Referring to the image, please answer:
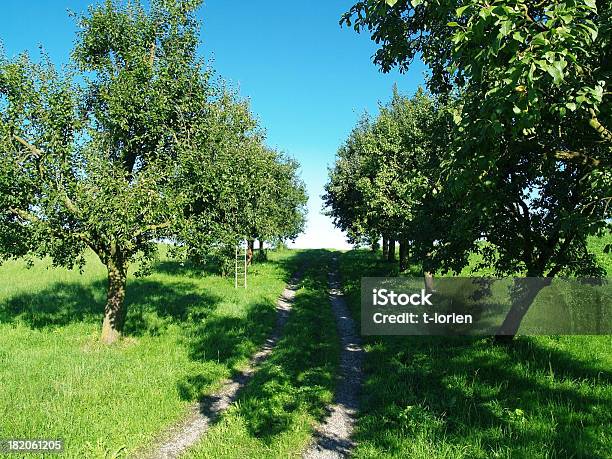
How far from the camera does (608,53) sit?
665 cm

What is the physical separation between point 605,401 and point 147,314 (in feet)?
61.8

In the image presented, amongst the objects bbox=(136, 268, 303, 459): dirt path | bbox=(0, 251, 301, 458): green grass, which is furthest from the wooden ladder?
bbox=(136, 268, 303, 459): dirt path

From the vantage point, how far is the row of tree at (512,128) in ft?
15.8

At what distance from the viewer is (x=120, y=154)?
15.8 m

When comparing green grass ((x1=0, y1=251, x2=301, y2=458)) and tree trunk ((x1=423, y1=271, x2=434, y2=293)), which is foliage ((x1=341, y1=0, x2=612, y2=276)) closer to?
tree trunk ((x1=423, y1=271, x2=434, y2=293))

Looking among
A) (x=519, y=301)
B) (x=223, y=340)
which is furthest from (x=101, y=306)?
(x=519, y=301)

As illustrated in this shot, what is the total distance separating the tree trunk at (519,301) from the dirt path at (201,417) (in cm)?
900

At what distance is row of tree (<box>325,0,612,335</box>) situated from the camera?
4.82m

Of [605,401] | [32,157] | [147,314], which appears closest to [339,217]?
[147,314]

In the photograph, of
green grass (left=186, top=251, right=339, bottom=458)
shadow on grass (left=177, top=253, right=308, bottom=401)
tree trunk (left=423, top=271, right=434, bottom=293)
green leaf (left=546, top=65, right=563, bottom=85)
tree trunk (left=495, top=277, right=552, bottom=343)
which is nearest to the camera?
green leaf (left=546, top=65, right=563, bottom=85)

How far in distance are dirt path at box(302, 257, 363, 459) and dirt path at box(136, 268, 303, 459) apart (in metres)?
2.85

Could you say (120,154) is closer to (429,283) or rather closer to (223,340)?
(223,340)

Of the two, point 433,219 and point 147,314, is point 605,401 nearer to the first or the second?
point 433,219

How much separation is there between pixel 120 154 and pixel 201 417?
1065 cm
